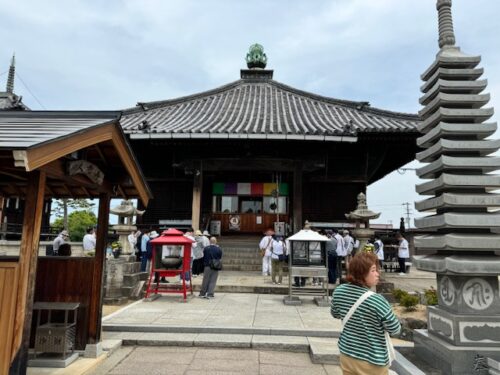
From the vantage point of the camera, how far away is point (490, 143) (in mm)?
4961

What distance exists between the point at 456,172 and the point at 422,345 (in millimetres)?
2561

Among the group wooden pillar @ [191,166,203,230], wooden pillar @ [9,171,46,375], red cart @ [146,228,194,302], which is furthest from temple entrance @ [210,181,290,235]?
wooden pillar @ [9,171,46,375]

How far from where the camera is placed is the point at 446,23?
5508mm

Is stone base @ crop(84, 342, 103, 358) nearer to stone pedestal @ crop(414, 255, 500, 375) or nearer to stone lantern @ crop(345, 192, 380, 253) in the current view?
stone pedestal @ crop(414, 255, 500, 375)

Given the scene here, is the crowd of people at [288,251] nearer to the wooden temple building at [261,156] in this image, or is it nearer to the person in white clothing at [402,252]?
the wooden temple building at [261,156]

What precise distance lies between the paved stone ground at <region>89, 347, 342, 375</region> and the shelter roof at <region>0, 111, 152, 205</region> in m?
2.57

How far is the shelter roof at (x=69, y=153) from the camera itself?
141 inches

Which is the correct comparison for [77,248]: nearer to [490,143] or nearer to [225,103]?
[225,103]

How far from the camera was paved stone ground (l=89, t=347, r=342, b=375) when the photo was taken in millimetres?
4965

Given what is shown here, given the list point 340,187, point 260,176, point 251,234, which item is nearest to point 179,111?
point 260,176

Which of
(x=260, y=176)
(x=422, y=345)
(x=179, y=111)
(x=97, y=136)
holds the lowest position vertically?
(x=422, y=345)

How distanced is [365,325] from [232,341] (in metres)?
3.79

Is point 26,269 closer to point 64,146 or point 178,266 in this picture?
point 64,146

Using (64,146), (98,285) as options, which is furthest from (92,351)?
(64,146)
